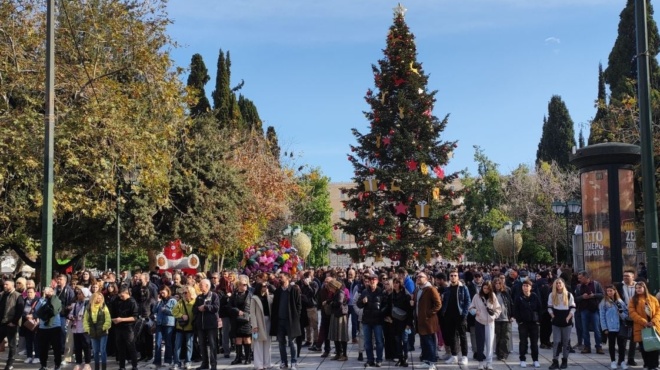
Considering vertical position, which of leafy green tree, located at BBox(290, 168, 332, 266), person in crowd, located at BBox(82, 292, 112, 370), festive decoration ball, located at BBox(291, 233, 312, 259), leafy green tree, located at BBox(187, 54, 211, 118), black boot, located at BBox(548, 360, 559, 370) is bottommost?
black boot, located at BBox(548, 360, 559, 370)

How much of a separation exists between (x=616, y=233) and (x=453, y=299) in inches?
281

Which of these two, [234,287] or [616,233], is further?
[616,233]

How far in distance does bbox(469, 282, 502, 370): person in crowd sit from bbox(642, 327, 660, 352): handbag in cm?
262

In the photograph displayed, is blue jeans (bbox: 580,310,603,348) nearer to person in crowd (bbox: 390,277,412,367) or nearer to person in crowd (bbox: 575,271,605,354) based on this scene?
person in crowd (bbox: 575,271,605,354)

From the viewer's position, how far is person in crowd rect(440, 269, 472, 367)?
14.3 metres

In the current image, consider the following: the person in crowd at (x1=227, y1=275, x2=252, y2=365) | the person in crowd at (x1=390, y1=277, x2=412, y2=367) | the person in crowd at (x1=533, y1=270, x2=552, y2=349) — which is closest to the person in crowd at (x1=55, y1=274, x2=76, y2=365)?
the person in crowd at (x1=227, y1=275, x2=252, y2=365)

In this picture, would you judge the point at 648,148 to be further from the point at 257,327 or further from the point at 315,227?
the point at 315,227

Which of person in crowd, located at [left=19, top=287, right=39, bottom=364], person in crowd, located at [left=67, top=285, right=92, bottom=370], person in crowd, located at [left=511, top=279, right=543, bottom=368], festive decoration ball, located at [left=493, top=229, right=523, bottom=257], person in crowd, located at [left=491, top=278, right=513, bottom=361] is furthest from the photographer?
festive decoration ball, located at [left=493, top=229, right=523, bottom=257]

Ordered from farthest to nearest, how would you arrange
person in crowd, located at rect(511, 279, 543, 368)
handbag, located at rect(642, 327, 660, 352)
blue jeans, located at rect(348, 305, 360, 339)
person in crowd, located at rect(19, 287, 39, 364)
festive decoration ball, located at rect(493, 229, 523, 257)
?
festive decoration ball, located at rect(493, 229, 523, 257) → blue jeans, located at rect(348, 305, 360, 339) → person in crowd, located at rect(19, 287, 39, 364) → person in crowd, located at rect(511, 279, 543, 368) → handbag, located at rect(642, 327, 660, 352)

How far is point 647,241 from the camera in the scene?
12.8 meters

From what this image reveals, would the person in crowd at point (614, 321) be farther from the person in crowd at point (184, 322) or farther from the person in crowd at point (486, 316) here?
the person in crowd at point (184, 322)

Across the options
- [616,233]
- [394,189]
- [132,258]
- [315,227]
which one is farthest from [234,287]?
[315,227]

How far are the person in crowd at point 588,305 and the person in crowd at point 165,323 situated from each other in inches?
346

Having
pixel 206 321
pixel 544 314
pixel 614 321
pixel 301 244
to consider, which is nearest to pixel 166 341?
pixel 206 321
